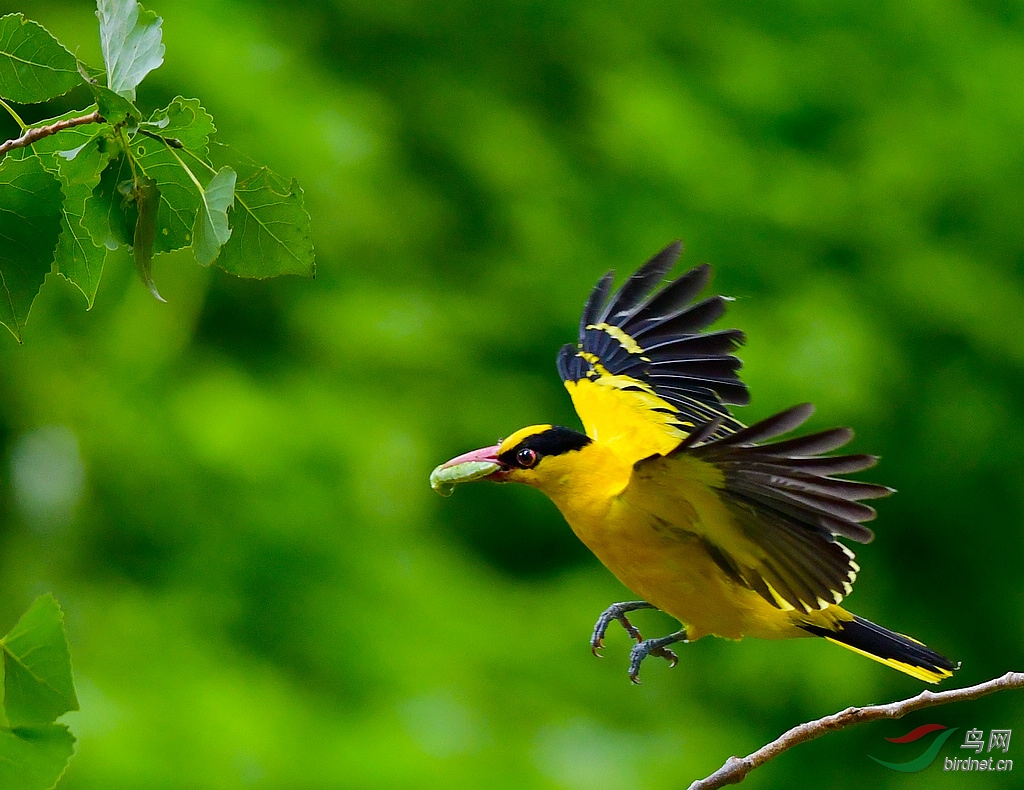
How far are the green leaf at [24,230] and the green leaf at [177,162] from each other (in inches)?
2.2

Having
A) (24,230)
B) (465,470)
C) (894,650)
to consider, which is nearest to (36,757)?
(24,230)

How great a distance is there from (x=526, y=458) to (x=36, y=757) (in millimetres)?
596

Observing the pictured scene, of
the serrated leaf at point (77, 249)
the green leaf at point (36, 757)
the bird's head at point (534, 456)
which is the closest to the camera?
the green leaf at point (36, 757)

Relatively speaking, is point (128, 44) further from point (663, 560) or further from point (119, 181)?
point (663, 560)

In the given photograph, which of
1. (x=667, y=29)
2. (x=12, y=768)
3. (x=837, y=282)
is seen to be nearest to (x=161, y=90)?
(x=667, y=29)

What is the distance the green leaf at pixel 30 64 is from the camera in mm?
620

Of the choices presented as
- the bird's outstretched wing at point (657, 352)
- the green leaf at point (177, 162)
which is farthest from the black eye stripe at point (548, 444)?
the green leaf at point (177, 162)

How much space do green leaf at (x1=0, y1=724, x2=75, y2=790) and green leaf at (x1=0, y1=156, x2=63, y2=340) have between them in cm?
21

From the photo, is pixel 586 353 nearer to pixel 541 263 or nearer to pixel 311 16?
pixel 541 263

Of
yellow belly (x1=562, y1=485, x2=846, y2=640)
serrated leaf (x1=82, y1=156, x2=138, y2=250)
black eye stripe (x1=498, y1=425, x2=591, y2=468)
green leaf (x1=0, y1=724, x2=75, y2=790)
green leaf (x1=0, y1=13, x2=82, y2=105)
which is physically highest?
green leaf (x1=0, y1=13, x2=82, y2=105)

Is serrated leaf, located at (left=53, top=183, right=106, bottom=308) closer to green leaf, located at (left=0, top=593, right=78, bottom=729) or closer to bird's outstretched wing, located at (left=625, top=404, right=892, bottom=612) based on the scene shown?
green leaf, located at (left=0, top=593, right=78, bottom=729)

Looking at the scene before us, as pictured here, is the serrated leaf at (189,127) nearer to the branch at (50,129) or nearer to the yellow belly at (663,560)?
the branch at (50,129)

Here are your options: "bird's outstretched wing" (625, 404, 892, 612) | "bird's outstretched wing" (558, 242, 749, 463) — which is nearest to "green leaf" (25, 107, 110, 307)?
"bird's outstretched wing" (625, 404, 892, 612)

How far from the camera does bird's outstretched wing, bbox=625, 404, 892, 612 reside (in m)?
0.94
